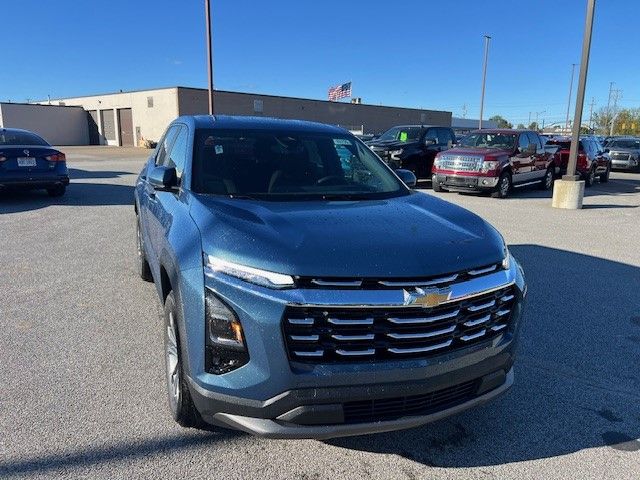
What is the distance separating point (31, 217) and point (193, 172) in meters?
7.43

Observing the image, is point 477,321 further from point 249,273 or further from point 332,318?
point 249,273

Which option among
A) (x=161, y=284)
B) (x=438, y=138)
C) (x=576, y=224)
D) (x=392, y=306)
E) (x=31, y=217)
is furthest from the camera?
(x=438, y=138)

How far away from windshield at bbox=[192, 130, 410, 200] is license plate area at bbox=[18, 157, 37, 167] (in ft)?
27.5

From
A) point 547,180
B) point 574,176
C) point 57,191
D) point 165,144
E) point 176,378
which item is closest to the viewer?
point 176,378

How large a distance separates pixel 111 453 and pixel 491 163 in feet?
41.1

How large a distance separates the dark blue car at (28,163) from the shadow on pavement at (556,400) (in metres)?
9.89

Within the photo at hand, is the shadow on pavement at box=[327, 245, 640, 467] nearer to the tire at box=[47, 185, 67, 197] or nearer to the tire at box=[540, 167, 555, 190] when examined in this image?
the tire at box=[47, 185, 67, 197]

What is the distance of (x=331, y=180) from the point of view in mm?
3852

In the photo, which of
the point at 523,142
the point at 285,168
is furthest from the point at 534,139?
the point at 285,168

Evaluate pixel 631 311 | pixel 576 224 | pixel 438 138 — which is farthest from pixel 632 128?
pixel 631 311

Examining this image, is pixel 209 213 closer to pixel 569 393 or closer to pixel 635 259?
pixel 569 393

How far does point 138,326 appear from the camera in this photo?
4.43 m

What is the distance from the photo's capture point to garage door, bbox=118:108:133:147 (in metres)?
47.2

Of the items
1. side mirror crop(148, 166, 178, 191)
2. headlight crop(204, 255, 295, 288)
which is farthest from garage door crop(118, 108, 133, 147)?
headlight crop(204, 255, 295, 288)
